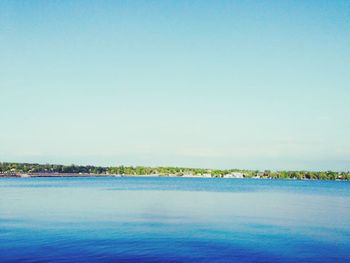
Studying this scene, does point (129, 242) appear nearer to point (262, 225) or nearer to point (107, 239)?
point (107, 239)

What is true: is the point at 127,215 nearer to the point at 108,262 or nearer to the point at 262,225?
the point at 262,225

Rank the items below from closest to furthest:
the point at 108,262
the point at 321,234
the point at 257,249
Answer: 1. the point at 108,262
2. the point at 257,249
3. the point at 321,234

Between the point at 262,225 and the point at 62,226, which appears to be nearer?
the point at 62,226

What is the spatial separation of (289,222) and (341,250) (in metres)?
15.6

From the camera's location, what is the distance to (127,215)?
5081 cm

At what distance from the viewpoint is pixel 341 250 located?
31109mm

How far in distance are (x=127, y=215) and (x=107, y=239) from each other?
709 inches

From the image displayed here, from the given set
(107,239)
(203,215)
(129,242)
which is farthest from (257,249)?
(203,215)

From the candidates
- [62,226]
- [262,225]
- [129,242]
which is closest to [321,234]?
[262,225]

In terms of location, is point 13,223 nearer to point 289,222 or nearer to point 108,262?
point 108,262

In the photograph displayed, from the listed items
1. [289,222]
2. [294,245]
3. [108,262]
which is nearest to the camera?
[108,262]

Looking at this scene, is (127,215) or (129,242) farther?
(127,215)

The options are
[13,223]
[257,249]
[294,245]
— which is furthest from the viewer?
[13,223]

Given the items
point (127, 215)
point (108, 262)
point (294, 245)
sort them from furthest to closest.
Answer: point (127, 215) < point (294, 245) < point (108, 262)
